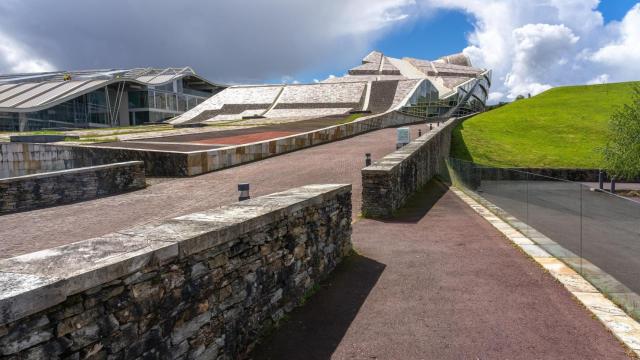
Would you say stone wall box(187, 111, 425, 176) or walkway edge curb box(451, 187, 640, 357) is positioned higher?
stone wall box(187, 111, 425, 176)

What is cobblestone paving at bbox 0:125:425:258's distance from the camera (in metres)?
8.34

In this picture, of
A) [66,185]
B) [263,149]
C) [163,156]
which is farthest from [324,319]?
[263,149]

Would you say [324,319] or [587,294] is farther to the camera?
[587,294]

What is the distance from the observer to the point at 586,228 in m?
6.36

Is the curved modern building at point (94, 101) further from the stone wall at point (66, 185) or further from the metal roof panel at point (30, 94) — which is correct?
the stone wall at point (66, 185)

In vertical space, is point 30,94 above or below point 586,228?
above

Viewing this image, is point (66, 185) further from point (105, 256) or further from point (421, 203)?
point (105, 256)

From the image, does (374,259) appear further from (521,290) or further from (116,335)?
(116,335)

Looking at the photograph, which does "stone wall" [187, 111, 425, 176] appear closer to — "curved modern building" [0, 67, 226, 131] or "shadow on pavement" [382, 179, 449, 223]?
"shadow on pavement" [382, 179, 449, 223]

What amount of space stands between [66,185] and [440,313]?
1140 centimetres

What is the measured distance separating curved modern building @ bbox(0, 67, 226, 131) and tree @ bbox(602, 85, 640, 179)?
5318 centimetres

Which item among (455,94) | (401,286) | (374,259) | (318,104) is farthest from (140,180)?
(455,94)

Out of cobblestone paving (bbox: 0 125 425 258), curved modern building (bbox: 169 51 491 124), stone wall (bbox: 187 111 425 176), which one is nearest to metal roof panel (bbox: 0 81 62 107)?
curved modern building (bbox: 169 51 491 124)

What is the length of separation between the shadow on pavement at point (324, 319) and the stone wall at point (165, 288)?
7.0 inches
